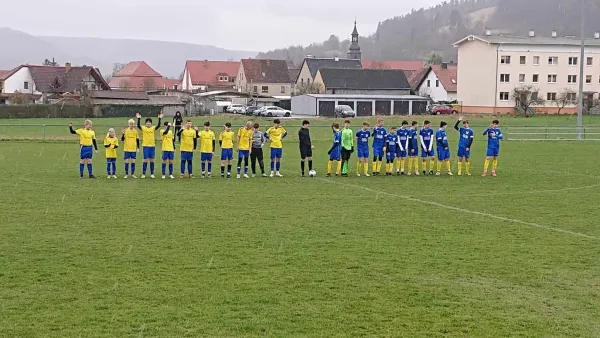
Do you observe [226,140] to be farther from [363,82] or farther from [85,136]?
[363,82]

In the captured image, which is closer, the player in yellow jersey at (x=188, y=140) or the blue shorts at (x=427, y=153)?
the player in yellow jersey at (x=188, y=140)

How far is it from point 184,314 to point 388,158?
16417mm

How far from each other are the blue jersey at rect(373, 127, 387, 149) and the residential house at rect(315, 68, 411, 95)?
2691 inches

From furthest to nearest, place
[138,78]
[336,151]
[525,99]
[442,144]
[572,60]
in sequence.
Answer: [138,78]
[572,60]
[525,99]
[336,151]
[442,144]

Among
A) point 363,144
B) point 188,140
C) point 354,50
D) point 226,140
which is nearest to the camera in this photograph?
point 188,140

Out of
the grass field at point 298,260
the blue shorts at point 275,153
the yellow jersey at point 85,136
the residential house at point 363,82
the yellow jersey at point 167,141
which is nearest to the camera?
the grass field at point 298,260

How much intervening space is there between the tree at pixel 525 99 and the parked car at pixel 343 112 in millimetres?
17637

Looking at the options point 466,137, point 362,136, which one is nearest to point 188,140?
point 362,136

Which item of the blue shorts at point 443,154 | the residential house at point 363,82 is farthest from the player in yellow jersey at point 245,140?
the residential house at point 363,82

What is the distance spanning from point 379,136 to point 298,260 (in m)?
13.1

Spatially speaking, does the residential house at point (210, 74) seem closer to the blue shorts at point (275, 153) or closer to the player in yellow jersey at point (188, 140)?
the blue shorts at point (275, 153)

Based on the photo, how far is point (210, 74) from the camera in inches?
5221

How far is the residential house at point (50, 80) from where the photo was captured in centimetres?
9194

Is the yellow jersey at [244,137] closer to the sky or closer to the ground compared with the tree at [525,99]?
closer to the ground
